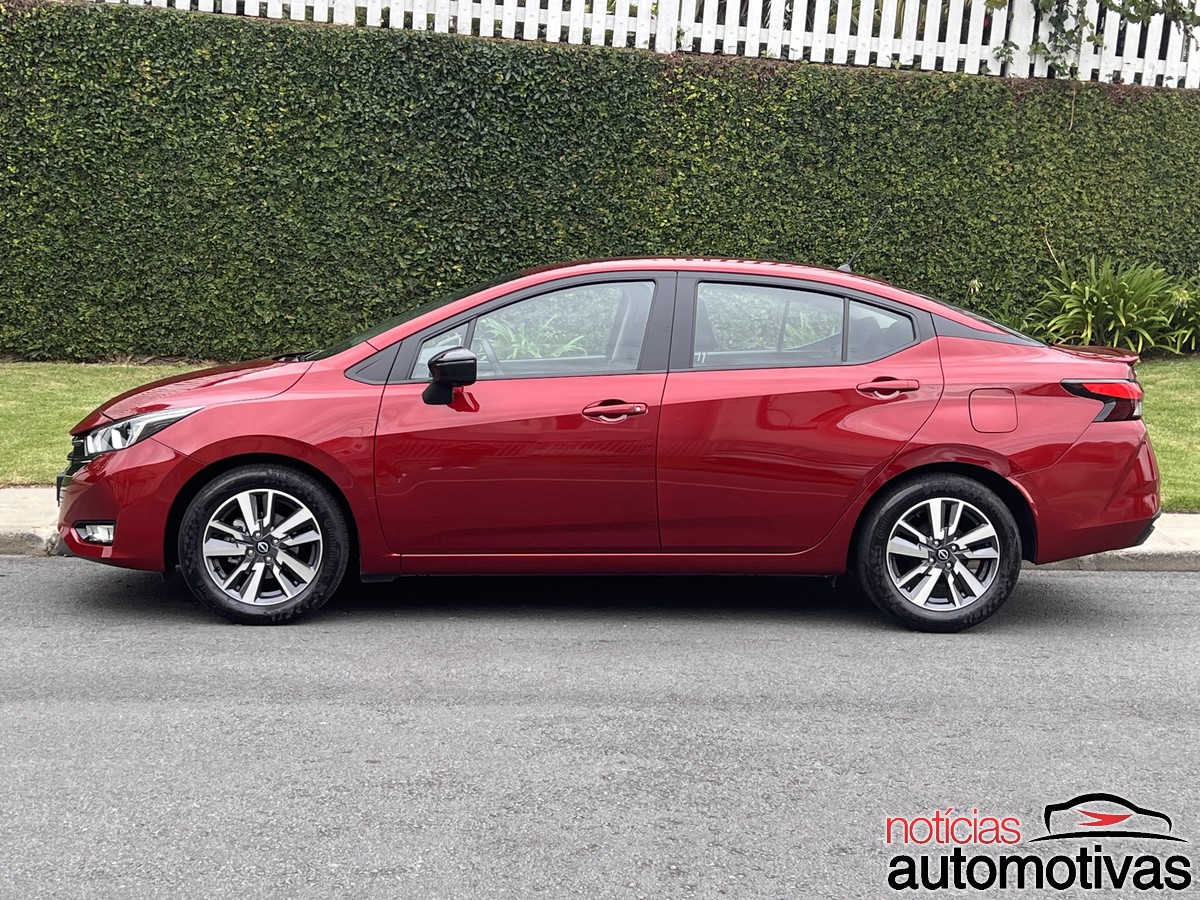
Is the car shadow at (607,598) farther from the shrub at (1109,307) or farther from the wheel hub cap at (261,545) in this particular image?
the shrub at (1109,307)

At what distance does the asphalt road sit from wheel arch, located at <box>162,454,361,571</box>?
394mm

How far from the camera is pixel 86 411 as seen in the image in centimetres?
1030

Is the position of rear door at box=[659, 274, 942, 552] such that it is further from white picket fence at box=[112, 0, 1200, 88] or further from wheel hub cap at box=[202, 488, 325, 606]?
white picket fence at box=[112, 0, 1200, 88]

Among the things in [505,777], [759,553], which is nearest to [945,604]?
[759,553]

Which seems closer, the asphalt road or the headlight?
the asphalt road

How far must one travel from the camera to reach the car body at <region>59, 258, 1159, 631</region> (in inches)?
221

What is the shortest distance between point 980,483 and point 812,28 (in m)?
8.53

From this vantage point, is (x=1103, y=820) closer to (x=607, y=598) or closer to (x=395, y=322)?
(x=607, y=598)

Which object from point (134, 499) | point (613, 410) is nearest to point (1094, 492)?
point (613, 410)

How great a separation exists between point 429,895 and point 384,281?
966cm

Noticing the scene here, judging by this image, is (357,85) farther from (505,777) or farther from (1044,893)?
(1044,893)

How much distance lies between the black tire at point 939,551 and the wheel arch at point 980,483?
0.07 feet

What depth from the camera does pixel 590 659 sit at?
5316 millimetres

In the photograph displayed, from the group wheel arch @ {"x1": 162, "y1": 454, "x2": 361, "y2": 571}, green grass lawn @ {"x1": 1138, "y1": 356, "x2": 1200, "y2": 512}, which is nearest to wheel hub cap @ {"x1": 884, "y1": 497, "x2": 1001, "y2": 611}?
wheel arch @ {"x1": 162, "y1": 454, "x2": 361, "y2": 571}
